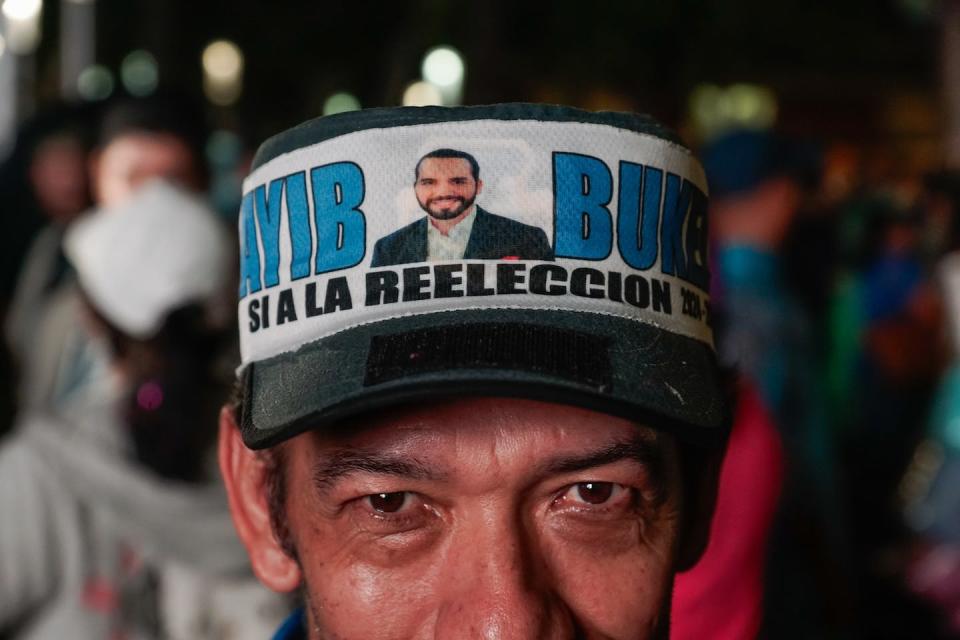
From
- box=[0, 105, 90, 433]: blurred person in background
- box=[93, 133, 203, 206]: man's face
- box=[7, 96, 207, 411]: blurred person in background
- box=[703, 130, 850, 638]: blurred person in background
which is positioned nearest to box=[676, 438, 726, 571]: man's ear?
box=[703, 130, 850, 638]: blurred person in background

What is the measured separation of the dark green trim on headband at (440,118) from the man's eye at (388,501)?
1.52ft

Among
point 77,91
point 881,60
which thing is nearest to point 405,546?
point 77,91

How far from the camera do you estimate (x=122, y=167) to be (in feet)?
14.3

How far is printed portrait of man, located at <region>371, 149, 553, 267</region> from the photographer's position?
4.94ft

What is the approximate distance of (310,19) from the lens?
2477 cm

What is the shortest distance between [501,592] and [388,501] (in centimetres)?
20

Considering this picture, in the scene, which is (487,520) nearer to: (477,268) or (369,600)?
(369,600)

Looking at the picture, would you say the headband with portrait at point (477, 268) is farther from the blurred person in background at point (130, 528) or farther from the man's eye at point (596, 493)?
the blurred person in background at point (130, 528)

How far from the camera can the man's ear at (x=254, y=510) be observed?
1764 mm

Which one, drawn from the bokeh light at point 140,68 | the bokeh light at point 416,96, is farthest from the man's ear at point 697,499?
the bokeh light at point 140,68

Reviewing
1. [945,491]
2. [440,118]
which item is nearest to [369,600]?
[440,118]

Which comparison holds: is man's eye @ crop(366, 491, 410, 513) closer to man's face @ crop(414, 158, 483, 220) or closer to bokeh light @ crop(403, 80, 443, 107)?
man's face @ crop(414, 158, 483, 220)

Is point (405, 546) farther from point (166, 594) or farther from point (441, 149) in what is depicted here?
point (166, 594)

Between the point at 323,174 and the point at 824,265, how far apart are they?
8.09m
